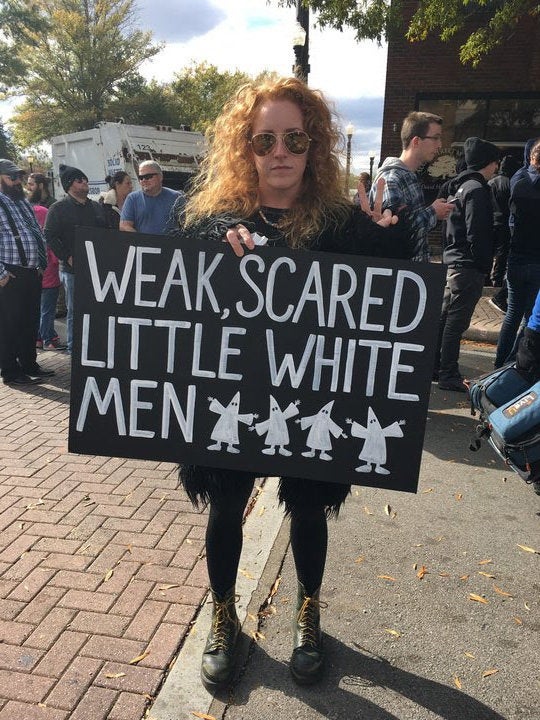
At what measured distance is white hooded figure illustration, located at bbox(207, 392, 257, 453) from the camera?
1821 mm

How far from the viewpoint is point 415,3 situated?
11062 mm

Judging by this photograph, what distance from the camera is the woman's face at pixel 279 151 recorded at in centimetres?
182

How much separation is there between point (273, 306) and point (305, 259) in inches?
6.9

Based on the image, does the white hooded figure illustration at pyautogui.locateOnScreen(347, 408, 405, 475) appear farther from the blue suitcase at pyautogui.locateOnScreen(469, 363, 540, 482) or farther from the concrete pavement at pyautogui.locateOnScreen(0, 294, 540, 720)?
the blue suitcase at pyautogui.locateOnScreen(469, 363, 540, 482)

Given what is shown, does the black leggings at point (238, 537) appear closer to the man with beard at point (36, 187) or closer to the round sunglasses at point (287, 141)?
the round sunglasses at point (287, 141)

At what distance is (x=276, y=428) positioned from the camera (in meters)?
1.81

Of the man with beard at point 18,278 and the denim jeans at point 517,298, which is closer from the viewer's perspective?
the denim jeans at point 517,298

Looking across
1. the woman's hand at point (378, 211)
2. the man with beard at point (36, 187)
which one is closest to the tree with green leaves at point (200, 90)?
the man with beard at point (36, 187)

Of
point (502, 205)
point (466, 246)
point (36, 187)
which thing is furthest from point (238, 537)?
point (36, 187)

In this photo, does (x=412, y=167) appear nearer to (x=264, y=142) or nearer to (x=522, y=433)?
(x=522, y=433)

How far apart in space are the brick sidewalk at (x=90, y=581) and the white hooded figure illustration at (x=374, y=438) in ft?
3.71

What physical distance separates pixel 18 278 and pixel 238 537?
4224 mm

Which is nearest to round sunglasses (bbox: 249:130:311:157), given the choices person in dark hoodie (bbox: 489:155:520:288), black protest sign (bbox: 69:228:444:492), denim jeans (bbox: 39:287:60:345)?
black protest sign (bbox: 69:228:444:492)

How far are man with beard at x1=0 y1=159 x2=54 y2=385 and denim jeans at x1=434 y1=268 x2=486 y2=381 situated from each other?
12.7 ft
